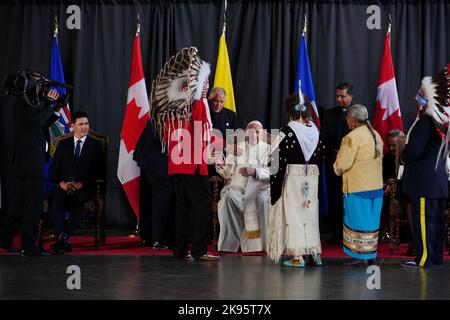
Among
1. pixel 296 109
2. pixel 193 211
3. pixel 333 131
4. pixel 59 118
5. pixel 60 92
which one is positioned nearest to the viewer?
pixel 296 109

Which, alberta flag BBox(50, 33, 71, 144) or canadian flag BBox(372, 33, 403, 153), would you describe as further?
alberta flag BBox(50, 33, 71, 144)

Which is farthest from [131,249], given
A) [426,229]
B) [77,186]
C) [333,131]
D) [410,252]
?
[426,229]

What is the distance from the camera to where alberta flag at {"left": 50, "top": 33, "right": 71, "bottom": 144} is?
8.73 meters

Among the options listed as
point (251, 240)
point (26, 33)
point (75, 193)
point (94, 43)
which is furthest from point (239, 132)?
point (26, 33)

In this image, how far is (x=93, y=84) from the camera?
945 cm

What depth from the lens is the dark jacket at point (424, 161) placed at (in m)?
6.26

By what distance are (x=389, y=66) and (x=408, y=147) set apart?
2.67m

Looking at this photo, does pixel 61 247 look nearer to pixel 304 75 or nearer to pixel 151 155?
pixel 151 155

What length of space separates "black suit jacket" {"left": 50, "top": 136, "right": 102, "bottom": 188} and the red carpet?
0.67 metres

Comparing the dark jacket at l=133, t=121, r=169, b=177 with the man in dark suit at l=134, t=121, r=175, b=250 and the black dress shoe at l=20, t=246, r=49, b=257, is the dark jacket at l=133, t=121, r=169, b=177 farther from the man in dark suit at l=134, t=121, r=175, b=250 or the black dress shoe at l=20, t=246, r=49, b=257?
the black dress shoe at l=20, t=246, r=49, b=257

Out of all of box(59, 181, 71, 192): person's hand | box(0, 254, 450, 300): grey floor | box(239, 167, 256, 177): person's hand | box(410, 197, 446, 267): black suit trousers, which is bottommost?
box(0, 254, 450, 300): grey floor

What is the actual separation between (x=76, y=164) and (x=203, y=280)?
249 centimetres

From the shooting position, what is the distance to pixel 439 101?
20.6 feet

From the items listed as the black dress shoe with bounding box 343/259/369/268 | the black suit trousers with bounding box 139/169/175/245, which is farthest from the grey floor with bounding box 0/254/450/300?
the black suit trousers with bounding box 139/169/175/245
